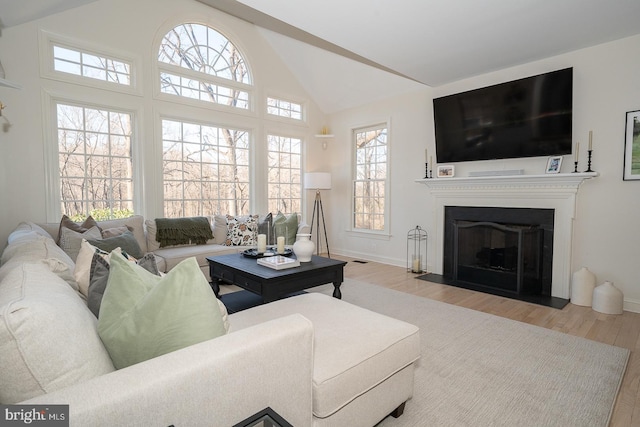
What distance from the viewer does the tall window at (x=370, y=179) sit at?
5.50 m

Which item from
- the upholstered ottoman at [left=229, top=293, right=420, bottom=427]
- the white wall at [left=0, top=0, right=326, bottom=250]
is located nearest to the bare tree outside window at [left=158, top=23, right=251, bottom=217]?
the white wall at [left=0, top=0, right=326, bottom=250]

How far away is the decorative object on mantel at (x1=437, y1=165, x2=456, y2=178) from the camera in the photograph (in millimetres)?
4492

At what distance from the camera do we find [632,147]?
10.5 feet

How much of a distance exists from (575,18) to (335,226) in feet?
14.4

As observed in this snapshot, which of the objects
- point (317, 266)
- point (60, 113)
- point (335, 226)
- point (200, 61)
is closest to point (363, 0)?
point (317, 266)

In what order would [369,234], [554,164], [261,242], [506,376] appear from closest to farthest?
1. [506,376]
2. [261,242]
3. [554,164]
4. [369,234]

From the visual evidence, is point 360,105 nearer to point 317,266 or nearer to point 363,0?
point 363,0

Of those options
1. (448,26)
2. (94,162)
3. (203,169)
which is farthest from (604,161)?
(94,162)

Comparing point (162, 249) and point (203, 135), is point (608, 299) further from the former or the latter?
point (203, 135)

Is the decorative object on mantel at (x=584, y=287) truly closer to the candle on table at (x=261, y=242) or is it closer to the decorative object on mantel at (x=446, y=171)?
the decorative object on mantel at (x=446, y=171)

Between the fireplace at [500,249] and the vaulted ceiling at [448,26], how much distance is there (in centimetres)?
175

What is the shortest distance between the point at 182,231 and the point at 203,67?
8.00ft

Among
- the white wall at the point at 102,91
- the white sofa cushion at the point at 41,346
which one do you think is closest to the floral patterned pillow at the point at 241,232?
the white wall at the point at 102,91

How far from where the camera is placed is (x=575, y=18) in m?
2.88
